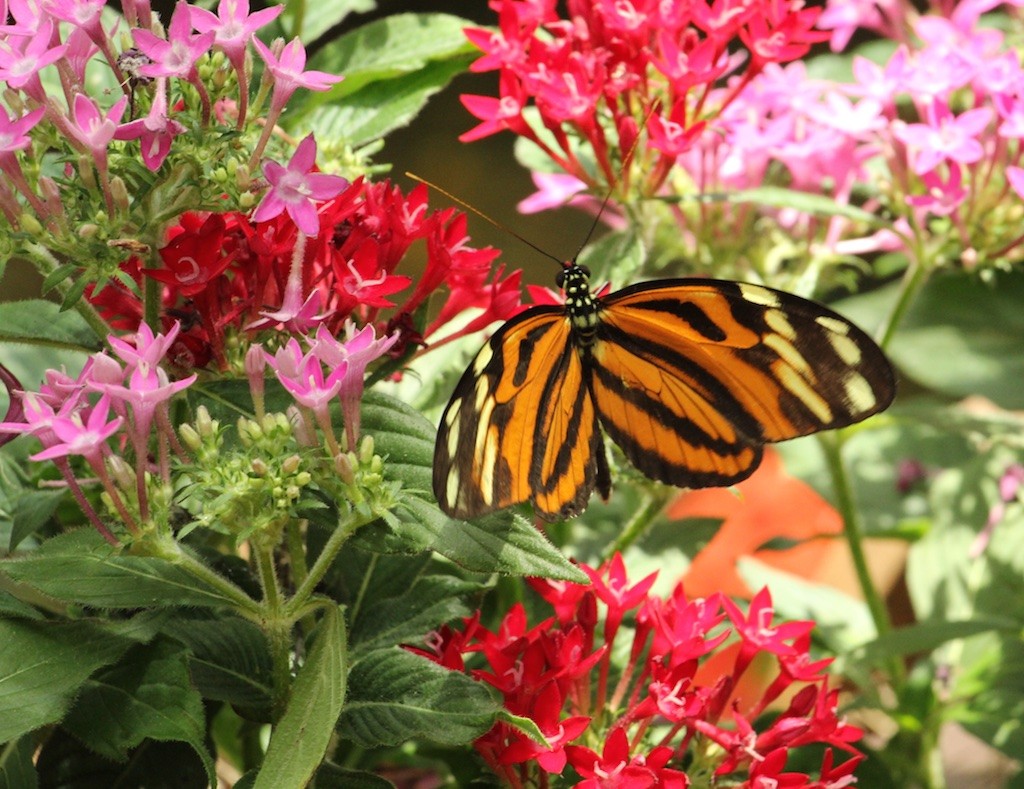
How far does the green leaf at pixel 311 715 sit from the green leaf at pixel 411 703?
72 millimetres

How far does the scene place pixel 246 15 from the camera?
0.67 metres

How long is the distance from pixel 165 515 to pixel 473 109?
1.46 ft

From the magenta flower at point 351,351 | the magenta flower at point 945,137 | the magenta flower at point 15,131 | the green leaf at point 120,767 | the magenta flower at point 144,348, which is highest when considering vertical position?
the magenta flower at point 945,137

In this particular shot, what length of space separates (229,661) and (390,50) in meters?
0.53

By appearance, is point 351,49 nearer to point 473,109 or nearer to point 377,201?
point 473,109

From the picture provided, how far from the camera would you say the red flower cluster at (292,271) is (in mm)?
700

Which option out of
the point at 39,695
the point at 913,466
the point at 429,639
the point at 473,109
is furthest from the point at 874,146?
the point at 39,695

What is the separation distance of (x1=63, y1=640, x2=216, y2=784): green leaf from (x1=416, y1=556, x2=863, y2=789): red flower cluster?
159mm

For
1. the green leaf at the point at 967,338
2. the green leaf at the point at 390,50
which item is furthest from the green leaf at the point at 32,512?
the green leaf at the point at 967,338

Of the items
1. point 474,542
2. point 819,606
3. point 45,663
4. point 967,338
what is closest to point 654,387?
point 474,542

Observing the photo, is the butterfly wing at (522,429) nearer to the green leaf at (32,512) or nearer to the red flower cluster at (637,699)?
the red flower cluster at (637,699)

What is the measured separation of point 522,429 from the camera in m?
0.75

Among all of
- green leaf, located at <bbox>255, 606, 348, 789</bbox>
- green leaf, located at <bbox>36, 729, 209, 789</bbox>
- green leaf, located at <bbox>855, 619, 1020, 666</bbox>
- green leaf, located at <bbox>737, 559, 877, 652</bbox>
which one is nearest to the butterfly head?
green leaf, located at <bbox>255, 606, 348, 789</bbox>

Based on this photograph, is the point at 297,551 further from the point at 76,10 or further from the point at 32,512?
the point at 76,10
